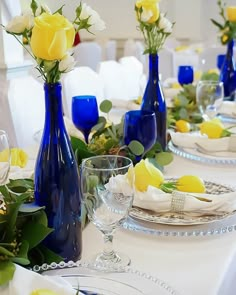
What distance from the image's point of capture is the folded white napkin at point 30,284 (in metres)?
0.56

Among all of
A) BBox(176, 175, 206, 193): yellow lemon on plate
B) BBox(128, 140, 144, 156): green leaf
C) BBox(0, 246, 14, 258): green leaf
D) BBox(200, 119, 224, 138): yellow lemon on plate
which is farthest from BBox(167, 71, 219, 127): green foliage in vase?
BBox(0, 246, 14, 258): green leaf

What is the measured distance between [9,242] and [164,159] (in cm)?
55

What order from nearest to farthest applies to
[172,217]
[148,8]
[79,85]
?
[172,217]
[148,8]
[79,85]

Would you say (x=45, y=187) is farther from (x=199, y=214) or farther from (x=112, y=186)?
(x=199, y=214)

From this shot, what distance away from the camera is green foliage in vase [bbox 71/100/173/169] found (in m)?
1.01

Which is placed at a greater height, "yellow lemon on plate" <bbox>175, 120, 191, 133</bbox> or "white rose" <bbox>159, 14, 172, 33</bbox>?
"white rose" <bbox>159, 14, 172, 33</bbox>

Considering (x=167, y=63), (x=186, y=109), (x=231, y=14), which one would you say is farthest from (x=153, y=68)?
(x=167, y=63)

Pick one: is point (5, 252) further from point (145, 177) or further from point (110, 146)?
point (110, 146)

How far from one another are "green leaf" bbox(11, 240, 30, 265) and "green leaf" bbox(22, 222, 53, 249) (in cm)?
2

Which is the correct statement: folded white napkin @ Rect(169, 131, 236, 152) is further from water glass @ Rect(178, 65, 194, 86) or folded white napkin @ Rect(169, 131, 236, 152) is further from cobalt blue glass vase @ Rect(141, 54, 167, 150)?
water glass @ Rect(178, 65, 194, 86)

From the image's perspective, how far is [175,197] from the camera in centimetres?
85

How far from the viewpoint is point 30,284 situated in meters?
0.58

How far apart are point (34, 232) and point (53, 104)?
7.2 inches

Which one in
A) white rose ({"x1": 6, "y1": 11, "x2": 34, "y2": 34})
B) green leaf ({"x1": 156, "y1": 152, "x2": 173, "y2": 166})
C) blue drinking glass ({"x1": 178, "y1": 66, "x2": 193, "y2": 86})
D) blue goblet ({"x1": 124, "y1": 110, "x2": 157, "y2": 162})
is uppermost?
white rose ({"x1": 6, "y1": 11, "x2": 34, "y2": 34})
